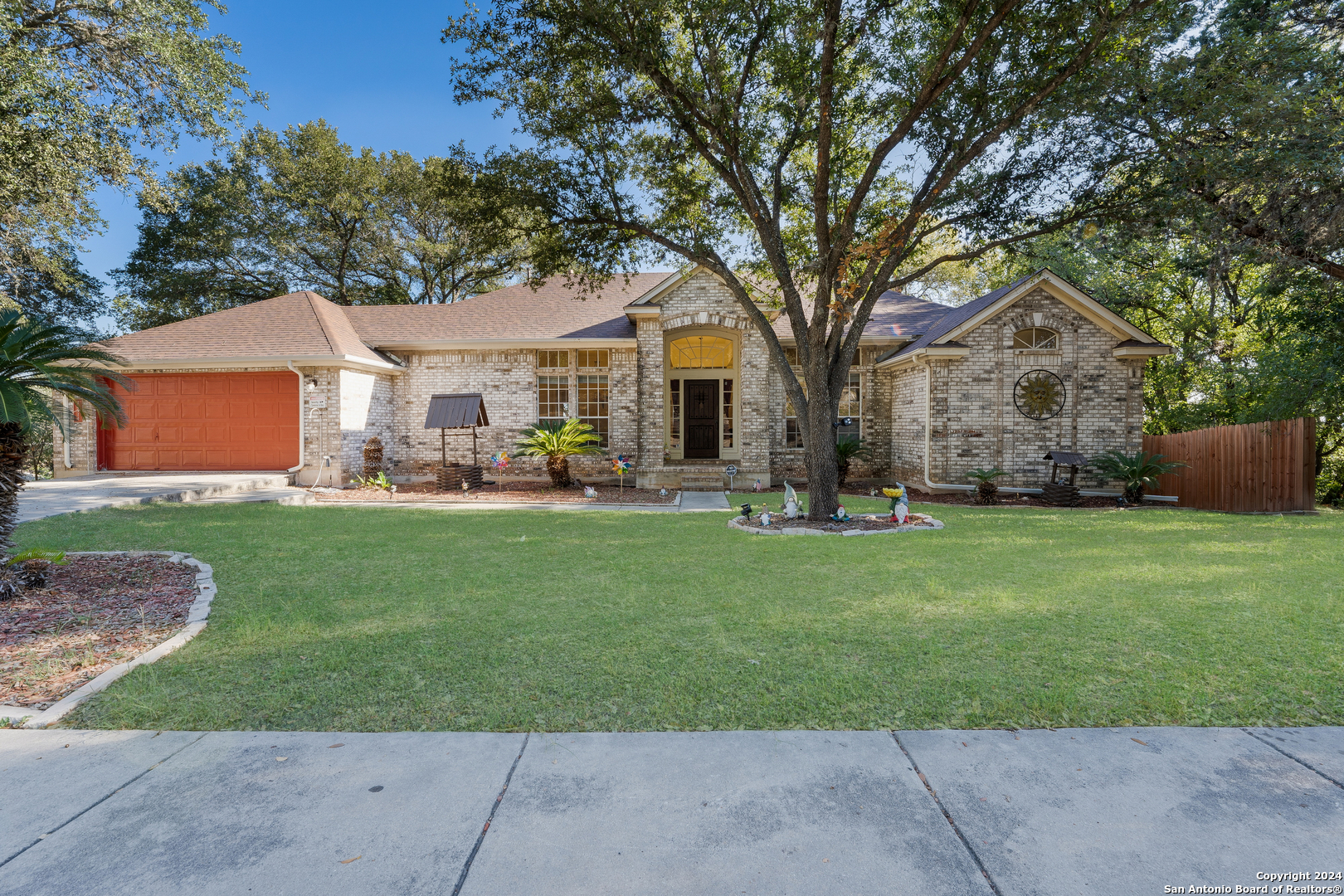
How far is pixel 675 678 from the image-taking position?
3.42m

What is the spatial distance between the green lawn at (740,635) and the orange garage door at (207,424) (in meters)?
6.86

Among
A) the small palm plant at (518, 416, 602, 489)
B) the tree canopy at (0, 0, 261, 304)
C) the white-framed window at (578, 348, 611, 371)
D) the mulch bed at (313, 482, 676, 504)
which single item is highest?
the tree canopy at (0, 0, 261, 304)

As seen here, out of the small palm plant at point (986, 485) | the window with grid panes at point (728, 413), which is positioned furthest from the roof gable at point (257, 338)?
the small palm plant at point (986, 485)

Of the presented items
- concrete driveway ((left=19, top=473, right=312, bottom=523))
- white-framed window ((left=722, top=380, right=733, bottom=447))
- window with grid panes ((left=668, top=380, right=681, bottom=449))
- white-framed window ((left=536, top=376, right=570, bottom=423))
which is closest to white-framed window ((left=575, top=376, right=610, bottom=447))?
white-framed window ((left=536, top=376, right=570, bottom=423))

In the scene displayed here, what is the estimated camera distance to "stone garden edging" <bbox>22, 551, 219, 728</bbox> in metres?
3.05

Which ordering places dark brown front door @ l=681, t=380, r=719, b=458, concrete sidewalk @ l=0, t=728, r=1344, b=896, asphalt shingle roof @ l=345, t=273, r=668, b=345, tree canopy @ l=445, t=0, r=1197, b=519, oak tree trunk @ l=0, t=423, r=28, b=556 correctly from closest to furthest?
concrete sidewalk @ l=0, t=728, r=1344, b=896
oak tree trunk @ l=0, t=423, r=28, b=556
tree canopy @ l=445, t=0, r=1197, b=519
asphalt shingle roof @ l=345, t=273, r=668, b=345
dark brown front door @ l=681, t=380, r=719, b=458

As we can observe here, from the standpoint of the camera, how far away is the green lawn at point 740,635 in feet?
10.0

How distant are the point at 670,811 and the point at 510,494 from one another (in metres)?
11.3

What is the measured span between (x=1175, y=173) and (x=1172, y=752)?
8.93 metres

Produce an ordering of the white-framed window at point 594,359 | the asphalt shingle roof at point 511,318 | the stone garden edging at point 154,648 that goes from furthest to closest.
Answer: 1. the white-framed window at point 594,359
2. the asphalt shingle roof at point 511,318
3. the stone garden edging at point 154,648

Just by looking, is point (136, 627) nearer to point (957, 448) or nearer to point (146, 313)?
point (957, 448)

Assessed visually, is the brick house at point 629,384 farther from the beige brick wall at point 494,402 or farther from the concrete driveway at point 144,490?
the concrete driveway at point 144,490

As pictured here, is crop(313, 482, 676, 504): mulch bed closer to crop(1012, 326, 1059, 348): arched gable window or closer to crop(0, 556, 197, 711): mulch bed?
crop(0, 556, 197, 711): mulch bed

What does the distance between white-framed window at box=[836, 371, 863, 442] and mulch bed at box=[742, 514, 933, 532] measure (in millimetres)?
6410
